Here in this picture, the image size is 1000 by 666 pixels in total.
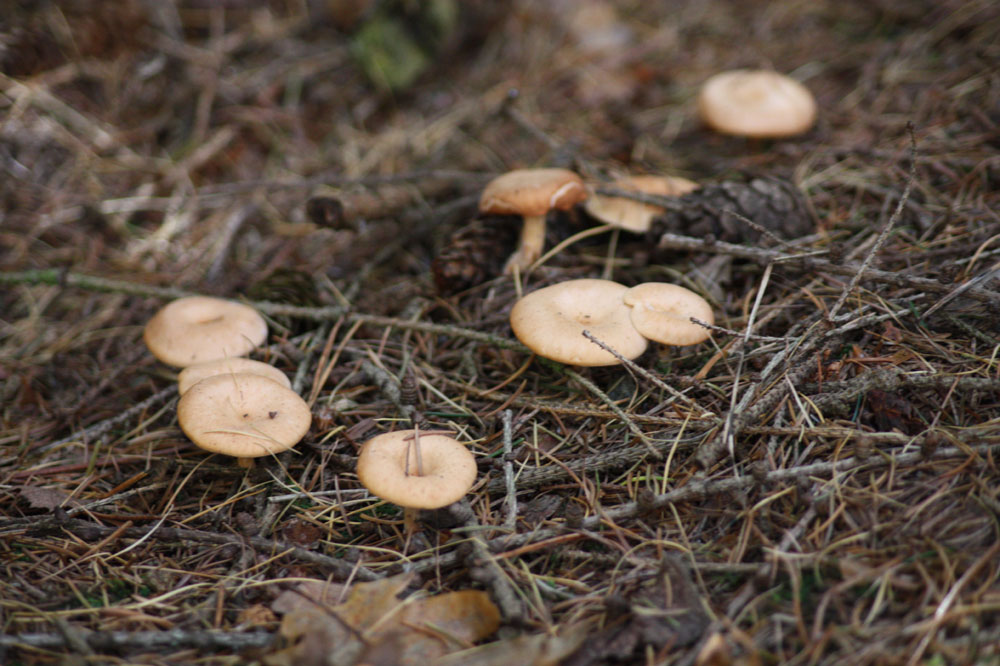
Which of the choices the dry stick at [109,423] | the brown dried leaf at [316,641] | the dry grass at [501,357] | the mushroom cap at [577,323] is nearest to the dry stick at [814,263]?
the dry grass at [501,357]

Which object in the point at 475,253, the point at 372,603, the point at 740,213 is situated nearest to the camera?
the point at 372,603

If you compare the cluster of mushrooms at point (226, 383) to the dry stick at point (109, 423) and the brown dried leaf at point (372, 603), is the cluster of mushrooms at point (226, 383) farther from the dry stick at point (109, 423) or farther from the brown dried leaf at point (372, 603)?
the brown dried leaf at point (372, 603)

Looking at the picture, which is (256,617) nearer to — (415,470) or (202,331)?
(415,470)

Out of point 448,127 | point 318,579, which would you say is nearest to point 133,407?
point 318,579

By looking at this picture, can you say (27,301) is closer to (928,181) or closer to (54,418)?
(54,418)

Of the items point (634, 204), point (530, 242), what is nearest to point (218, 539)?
point (530, 242)

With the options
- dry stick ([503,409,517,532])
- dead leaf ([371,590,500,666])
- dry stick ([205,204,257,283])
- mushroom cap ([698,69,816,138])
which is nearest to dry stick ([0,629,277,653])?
dead leaf ([371,590,500,666])
